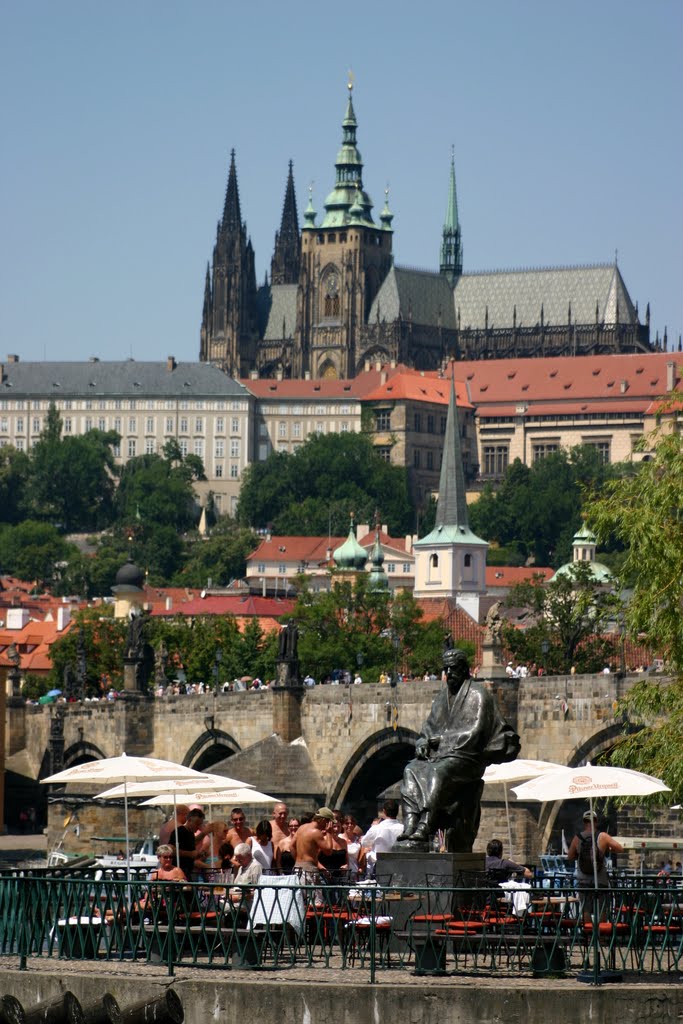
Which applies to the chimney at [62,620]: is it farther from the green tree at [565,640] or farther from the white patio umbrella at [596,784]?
the white patio umbrella at [596,784]

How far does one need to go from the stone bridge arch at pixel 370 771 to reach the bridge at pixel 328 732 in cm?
3

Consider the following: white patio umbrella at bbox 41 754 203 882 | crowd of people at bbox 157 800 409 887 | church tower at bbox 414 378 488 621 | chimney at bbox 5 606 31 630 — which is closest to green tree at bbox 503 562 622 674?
white patio umbrella at bbox 41 754 203 882

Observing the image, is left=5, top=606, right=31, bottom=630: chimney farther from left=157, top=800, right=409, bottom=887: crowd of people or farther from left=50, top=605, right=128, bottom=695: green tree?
left=157, top=800, right=409, bottom=887: crowd of people

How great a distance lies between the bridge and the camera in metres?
52.0

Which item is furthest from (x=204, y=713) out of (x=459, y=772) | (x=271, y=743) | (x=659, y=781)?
(x=459, y=772)

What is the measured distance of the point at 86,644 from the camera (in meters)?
106

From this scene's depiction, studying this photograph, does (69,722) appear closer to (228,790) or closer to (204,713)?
(204,713)

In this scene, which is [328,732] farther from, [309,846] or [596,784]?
[309,846]

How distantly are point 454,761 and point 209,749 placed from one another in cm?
5052

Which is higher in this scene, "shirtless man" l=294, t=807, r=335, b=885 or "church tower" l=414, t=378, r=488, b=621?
"church tower" l=414, t=378, r=488, b=621

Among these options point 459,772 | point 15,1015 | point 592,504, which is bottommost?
point 15,1015

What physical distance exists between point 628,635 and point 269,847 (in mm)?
9028

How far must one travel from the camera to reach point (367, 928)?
19406 millimetres

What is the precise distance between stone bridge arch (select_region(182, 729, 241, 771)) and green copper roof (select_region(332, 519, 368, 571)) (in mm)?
105088
